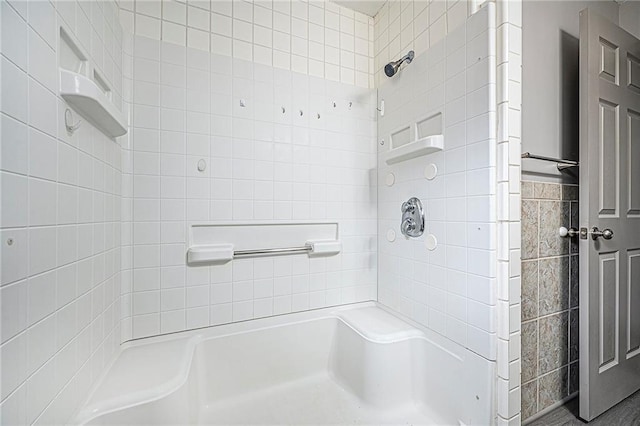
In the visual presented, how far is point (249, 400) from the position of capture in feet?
4.32

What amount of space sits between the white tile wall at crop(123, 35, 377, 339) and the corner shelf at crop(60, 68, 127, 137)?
0.30m

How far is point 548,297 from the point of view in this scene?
1271mm

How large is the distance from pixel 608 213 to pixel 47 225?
2.27 meters

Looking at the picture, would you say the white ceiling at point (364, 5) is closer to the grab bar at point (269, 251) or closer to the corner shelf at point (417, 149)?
the corner shelf at point (417, 149)

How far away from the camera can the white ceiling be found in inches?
65.9

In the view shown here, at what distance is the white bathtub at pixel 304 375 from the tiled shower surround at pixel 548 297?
379mm

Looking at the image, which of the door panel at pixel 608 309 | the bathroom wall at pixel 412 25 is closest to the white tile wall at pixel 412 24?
the bathroom wall at pixel 412 25

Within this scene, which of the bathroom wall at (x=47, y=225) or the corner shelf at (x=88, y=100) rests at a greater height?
the corner shelf at (x=88, y=100)

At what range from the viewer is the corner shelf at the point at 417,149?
121cm

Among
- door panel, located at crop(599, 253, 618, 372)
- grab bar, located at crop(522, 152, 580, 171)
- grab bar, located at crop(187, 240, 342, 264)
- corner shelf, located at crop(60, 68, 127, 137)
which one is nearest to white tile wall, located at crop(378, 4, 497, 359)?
grab bar, located at crop(522, 152, 580, 171)

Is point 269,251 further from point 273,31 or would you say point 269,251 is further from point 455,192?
point 273,31

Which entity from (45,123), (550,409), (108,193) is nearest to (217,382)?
(108,193)

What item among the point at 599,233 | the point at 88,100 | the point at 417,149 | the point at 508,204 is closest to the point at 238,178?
the point at 88,100

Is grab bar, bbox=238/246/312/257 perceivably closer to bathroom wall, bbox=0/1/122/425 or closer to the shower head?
bathroom wall, bbox=0/1/122/425
